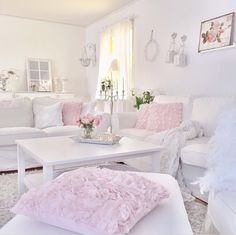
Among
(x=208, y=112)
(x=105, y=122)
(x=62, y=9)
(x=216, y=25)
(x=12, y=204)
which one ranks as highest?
(x=62, y=9)

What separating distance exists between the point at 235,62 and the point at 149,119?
1138 millimetres

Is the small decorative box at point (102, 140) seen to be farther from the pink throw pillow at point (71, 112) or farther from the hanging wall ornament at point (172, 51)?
the hanging wall ornament at point (172, 51)

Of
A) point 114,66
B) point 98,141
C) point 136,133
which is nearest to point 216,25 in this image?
point 136,133

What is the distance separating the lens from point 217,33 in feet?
10.2

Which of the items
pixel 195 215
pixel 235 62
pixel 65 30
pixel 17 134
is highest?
pixel 65 30

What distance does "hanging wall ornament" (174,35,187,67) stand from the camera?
11.6ft

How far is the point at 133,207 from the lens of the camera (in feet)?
2.95

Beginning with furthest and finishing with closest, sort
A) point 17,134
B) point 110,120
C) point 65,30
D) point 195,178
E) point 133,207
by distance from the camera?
1. point 65,30
2. point 110,120
3. point 17,134
4. point 195,178
5. point 133,207

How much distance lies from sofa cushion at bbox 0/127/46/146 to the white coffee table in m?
0.74

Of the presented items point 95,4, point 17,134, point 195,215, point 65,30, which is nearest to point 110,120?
point 17,134

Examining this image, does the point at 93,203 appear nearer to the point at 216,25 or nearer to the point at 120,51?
the point at 216,25

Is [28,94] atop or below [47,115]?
atop

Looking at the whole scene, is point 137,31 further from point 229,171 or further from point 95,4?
point 229,171

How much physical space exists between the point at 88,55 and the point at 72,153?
4459mm
